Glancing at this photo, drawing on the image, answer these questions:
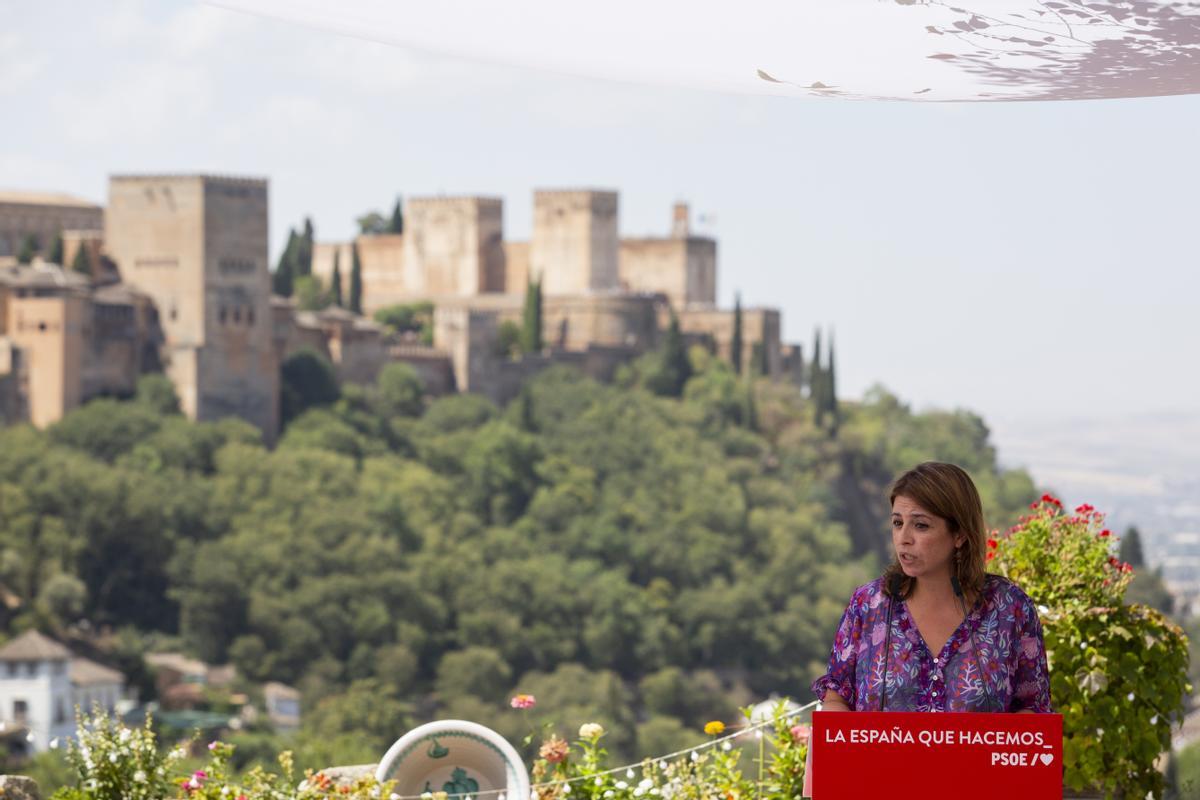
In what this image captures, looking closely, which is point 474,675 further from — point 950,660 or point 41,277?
point 950,660

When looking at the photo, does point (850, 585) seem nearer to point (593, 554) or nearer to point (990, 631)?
point (593, 554)

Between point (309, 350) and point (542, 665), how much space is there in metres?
9.38

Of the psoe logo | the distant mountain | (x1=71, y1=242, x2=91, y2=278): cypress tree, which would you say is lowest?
the distant mountain

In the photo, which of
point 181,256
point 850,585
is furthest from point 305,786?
point 850,585

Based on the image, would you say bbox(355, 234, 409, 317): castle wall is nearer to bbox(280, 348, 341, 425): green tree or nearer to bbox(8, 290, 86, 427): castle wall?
bbox(280, 348, 341, 425): green tree

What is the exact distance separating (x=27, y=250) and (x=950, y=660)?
48.6 meters

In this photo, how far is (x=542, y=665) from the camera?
5159 cm

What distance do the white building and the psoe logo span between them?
37.9 metres

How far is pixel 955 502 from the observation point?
3559 millimetres

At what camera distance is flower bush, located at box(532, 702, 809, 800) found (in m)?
5.02

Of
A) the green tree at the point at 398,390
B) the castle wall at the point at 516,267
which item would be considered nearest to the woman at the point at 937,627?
the green tree at the point at 398,390

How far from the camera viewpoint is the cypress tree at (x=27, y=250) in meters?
49.6

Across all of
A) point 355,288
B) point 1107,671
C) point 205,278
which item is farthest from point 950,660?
point 355,288

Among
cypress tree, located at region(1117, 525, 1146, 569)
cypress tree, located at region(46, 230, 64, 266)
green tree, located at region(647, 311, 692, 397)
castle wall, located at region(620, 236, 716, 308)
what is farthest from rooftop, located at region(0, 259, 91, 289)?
cypress tree, located at region(1117, 525, 1146, 569)
